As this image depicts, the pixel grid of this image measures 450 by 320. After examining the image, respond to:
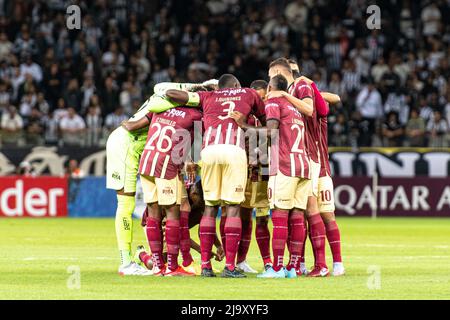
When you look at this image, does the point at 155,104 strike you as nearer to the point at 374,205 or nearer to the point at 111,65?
the point at 374,205

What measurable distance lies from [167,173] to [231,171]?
82 cm

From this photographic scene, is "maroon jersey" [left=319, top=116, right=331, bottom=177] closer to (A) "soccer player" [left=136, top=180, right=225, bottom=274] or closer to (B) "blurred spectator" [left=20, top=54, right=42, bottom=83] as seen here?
(A) "soccer player" [left=136, top=180, right=225, bottom=274]

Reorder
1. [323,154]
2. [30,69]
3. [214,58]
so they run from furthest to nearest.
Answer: [214,58] < [30,69] < [323,154]

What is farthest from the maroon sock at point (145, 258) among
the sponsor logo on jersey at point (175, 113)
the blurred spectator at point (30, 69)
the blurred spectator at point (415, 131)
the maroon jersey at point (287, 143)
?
the blurred spectator at point (30, 69)

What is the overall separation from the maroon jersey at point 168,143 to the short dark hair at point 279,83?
1.02m

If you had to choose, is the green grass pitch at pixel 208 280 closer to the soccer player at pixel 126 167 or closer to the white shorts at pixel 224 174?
the soccer player at pixel 126 167

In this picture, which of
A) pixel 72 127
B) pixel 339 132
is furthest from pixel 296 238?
pixel 72 127

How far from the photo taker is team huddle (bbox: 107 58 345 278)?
1341 centimetres

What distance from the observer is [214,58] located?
31.4 m

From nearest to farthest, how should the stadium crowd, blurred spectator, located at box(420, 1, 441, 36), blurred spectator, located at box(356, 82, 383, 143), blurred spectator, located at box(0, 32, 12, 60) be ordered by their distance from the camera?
the stadium crowd
blurred spectator, located at box(356, 82, 383, 143)
blurred spectator, located at box(0, 32, 12, 60)
blurred spectator, located at box(420, 1, 441, 36)

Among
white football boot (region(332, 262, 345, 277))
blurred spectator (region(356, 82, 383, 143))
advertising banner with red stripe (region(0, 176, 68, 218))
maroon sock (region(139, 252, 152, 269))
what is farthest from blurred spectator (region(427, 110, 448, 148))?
maroon sock (region(139, 252, 152, 269))

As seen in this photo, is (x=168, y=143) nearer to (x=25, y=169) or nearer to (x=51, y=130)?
(x=25, y=169)

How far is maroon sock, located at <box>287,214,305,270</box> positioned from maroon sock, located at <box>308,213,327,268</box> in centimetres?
22

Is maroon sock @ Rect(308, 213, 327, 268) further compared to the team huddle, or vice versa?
maroon sock @ Rect(308, 213, 327, 268)
